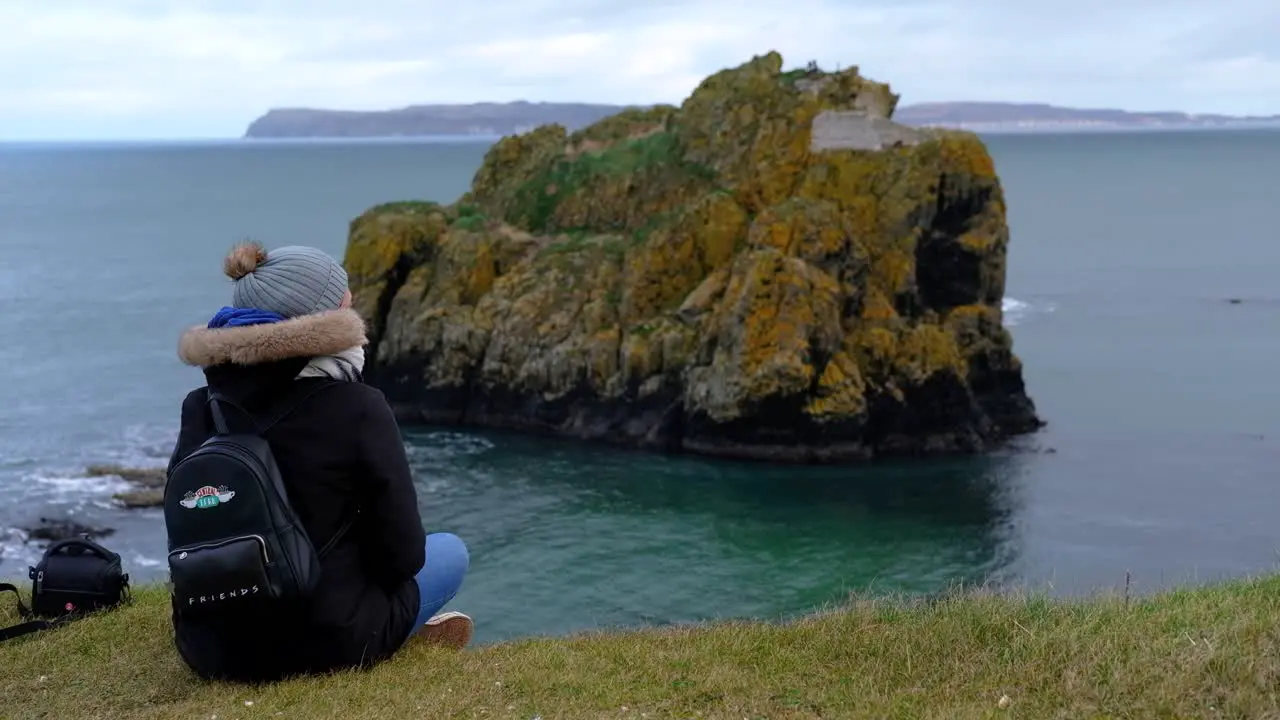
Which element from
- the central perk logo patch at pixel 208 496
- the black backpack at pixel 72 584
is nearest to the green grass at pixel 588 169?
the black backpack at pixel 72 584

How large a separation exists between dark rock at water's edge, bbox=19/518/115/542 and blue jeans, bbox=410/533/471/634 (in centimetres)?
2578

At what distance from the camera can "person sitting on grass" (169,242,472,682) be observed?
6.29 metres

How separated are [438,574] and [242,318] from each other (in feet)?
7.54

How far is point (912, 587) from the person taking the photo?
26.8 metres

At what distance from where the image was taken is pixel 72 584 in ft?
30.9

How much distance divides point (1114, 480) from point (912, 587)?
1296 centimetres

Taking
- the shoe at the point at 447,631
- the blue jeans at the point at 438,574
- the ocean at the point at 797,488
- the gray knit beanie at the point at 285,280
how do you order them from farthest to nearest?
the ocean at the point at 797,488
the shoe at the point at 447,631
the blue jeans at the point at 438,574
the gray knit beanie at the point at 285,280

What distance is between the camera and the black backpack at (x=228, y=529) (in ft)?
19.5

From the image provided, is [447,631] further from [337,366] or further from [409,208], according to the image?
[409,208]

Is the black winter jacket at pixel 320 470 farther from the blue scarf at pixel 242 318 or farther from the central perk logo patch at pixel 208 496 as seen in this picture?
the central perk logo patch at pixel 208 496

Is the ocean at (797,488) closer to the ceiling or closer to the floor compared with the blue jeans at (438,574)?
closer to the floor

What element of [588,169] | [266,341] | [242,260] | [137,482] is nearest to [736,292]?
[588,169]

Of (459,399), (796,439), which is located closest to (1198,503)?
(796,439)

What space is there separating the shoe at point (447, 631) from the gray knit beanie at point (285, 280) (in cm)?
259
